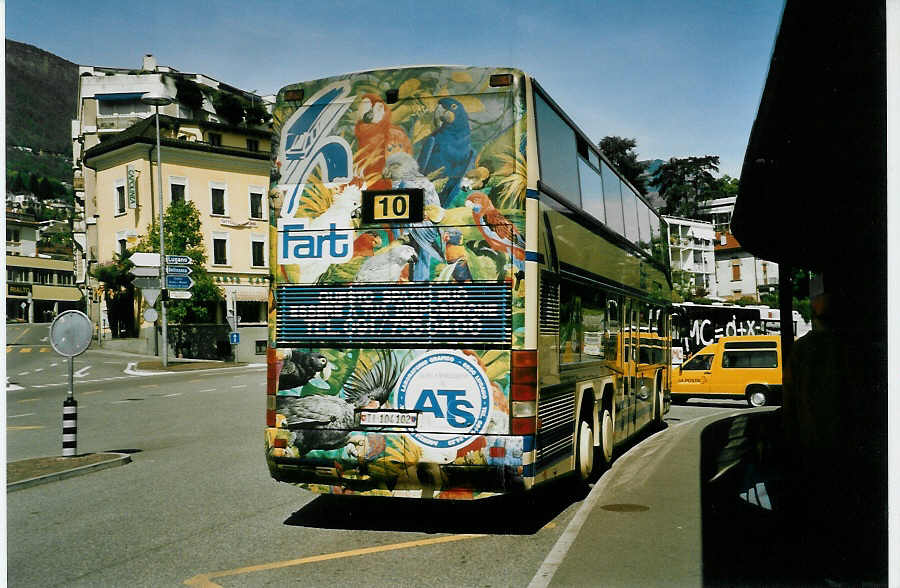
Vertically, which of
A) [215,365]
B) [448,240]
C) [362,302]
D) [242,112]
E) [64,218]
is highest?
[242,112]

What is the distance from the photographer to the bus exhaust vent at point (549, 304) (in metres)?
8.11

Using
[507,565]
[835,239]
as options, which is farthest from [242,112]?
[507,565]

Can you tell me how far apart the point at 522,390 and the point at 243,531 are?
2.78m

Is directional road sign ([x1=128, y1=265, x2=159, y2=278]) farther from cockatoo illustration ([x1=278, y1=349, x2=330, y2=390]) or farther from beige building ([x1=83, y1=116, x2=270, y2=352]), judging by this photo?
cockatoo illustration ([x1=278, y1=349, x2=330, y2=390])

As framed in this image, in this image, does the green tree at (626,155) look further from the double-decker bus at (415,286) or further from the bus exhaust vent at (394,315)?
the bus exhaust vent at (394,315)

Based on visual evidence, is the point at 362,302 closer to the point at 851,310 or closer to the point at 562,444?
the point at 562,444

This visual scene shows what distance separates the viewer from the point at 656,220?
55.0 ft

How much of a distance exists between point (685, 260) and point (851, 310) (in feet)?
356

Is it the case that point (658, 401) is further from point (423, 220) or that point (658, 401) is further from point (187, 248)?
point (187, 248)

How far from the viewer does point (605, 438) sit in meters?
11.2

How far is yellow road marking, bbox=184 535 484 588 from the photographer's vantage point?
20.7ft

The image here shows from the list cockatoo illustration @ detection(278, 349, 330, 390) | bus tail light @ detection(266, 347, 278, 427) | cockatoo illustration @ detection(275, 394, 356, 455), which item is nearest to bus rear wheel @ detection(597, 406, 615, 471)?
cockatoo illustration @ detection(275, 394, 356, 455)

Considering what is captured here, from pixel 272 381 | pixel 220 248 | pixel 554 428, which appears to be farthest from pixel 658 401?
pixel 220 248

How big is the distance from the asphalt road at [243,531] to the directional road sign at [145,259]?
22.7m
